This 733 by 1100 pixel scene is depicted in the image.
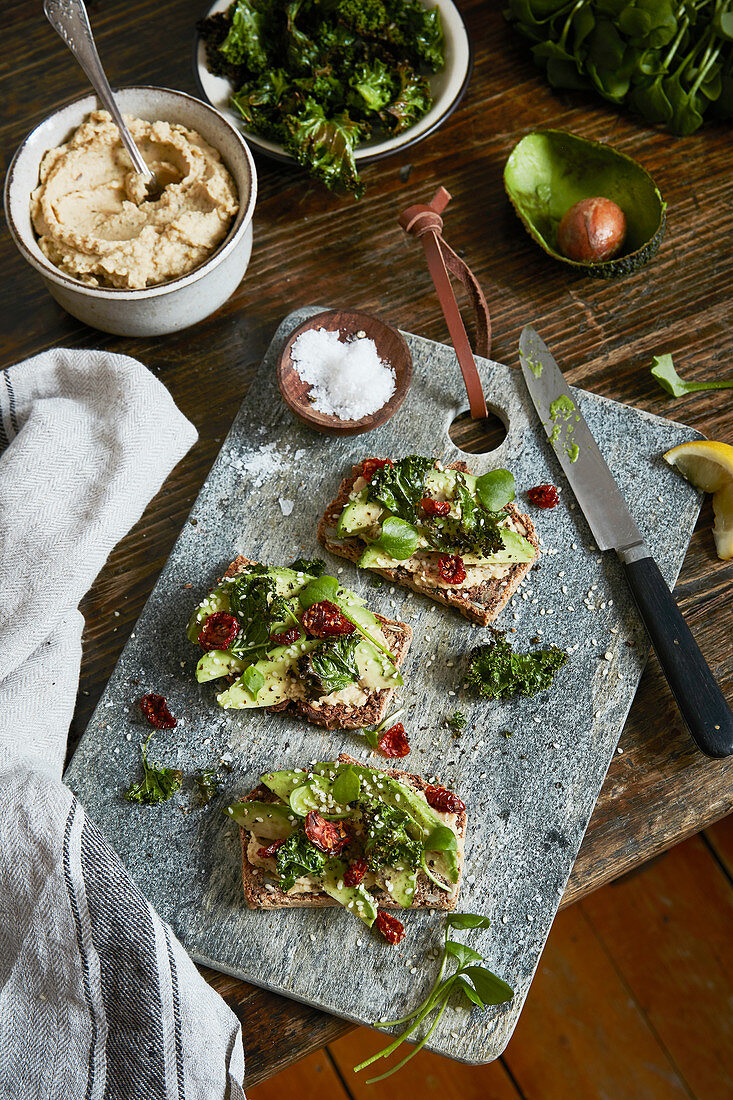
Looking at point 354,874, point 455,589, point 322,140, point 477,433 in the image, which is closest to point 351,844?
point 354,874

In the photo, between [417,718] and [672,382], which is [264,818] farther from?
[672,382]

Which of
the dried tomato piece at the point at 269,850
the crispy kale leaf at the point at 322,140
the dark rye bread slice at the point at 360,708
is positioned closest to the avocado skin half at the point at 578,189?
the crispy kale leaf at the point at 322,140

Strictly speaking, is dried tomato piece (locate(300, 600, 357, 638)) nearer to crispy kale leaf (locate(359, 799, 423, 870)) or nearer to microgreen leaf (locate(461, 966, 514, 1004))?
crispy kale leaf (locate(359, 799, 423, 870))

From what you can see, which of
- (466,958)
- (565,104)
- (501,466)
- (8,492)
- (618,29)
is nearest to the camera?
(466,958)

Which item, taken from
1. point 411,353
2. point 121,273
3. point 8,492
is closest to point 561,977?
point 411,353

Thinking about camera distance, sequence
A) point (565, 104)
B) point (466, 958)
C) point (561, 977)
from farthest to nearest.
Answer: point (561, 977) → point (565, 104) → point (466, 958)

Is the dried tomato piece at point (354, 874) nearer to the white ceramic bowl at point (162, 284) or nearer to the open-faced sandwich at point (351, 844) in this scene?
the open-faced sandwich at point (351, 844)

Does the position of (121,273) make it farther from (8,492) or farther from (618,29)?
(618,29)

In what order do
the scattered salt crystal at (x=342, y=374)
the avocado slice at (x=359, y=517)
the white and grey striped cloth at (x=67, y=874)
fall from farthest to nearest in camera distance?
the scattered salt crystal at (x=342, y=374)
the avocado slice at (x=359, y=517)
the white and grey striped cloth at (x=67, y=874)
